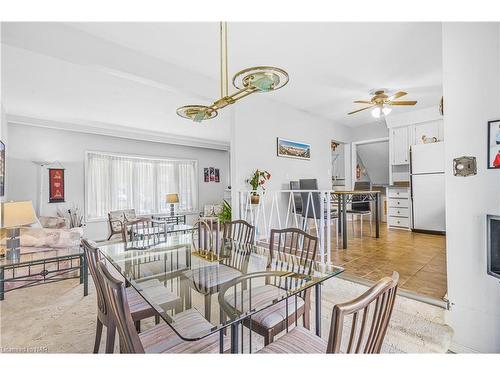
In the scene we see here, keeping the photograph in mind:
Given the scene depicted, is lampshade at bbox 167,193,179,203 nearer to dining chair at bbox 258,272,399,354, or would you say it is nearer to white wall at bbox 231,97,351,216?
white wall at bbox 231,97,351,216

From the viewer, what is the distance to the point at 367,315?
0.76 metres

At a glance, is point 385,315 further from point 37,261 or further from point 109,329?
point 37,261

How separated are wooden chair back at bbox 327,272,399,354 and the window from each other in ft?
20.3

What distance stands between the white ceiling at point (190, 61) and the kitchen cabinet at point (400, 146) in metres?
1.03

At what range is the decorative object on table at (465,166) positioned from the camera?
1597 millimetres

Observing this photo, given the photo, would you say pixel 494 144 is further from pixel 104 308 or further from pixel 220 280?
pixel 104 308

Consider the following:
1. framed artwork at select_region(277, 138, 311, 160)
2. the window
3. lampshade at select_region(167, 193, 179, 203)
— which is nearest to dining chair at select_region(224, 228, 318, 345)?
framed artwork at select_region(277, 138, 311, 160)

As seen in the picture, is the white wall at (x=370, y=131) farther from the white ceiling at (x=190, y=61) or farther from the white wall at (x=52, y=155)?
the white wall at (x=52, y=155)

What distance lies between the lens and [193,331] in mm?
984

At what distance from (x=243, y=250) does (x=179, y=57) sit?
7.68 feet

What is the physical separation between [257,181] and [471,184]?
265 centimetres

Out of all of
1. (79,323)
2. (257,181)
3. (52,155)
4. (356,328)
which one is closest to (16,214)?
(79,323)

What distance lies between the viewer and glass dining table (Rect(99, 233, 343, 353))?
1.13 meters

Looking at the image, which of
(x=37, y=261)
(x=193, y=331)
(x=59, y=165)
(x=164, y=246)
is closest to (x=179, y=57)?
(x=164, y=246)
